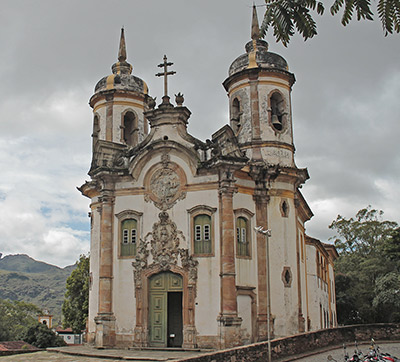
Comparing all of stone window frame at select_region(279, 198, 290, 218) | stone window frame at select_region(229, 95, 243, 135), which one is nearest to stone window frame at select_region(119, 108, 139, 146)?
stone window frame at select_region(229, 95, 243, 135)

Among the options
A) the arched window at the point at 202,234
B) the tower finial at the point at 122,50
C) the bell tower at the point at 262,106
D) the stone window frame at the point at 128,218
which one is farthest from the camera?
the tower finial at the point at 122,50

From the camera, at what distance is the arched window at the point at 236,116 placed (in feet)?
86.9

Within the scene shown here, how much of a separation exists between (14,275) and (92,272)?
163 m

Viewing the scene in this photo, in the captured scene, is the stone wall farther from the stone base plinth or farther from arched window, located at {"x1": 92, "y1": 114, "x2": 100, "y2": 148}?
arched window, located at {"x1": 92, "y1": 114, "x2": 100, "y2": 148}

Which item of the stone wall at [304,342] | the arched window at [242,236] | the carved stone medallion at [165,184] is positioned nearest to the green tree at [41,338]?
the carved stone medallion at [165,184]

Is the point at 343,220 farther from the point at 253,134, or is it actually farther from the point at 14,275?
the point at 14,275

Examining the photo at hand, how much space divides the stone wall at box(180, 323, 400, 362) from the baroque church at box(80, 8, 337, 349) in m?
2.12

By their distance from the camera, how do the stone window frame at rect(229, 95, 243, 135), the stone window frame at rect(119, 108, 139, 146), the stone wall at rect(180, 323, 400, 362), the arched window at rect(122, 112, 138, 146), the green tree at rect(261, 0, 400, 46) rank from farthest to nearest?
the arched window at rect(122, 112, 138, 146)
the stone window frame at rect(119, 108, 139, 146)
the stone window frame at rect(229, 95, 243, 135)
the stone wall at rect(180, 323, 400, 362)
the green tree at rect(261, 0, 400, 46)

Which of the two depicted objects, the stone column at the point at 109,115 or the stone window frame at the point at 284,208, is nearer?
the stone window frame at the point at 284,208

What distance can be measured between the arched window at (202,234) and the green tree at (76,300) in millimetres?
17016

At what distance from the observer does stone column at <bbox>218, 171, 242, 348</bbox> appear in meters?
20.9

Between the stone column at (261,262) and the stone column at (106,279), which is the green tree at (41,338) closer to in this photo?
the stone column at (106,279)

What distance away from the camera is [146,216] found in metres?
23.5

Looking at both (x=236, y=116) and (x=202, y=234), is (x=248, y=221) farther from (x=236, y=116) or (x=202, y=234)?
(x=236, y=116)
